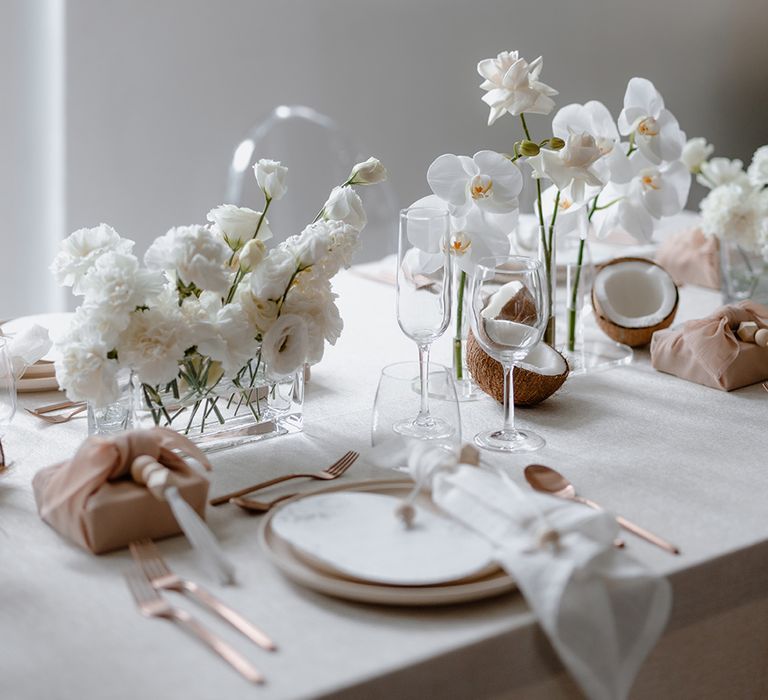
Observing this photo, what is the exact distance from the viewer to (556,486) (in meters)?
1.09

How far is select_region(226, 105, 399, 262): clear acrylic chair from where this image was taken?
3236 millimetres

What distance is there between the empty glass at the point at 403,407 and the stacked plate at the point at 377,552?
116 millimetres

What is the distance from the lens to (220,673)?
0.75 meters

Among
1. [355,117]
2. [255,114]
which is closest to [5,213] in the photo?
[255,114]

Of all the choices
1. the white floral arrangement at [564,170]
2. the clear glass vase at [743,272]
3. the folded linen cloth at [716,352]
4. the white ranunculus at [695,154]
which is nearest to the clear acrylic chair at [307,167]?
the white ranunculus at [695,154]

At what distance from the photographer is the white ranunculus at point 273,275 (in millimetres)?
1118

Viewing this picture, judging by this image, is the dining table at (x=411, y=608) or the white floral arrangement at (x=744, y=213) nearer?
the dining table at (x=411, y=608)

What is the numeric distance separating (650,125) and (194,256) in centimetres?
73

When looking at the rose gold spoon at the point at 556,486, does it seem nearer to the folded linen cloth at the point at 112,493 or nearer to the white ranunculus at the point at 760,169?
the folded linen cloth at the point at 112,493

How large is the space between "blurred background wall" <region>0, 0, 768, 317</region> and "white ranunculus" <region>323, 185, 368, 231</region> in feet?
6.66

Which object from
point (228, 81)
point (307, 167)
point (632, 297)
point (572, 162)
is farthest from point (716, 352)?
point (228, 81)

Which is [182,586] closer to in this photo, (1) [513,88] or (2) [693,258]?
(1) [513,88]

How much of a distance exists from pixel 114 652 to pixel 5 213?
2745 mm

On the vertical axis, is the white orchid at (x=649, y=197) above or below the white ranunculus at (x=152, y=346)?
above
